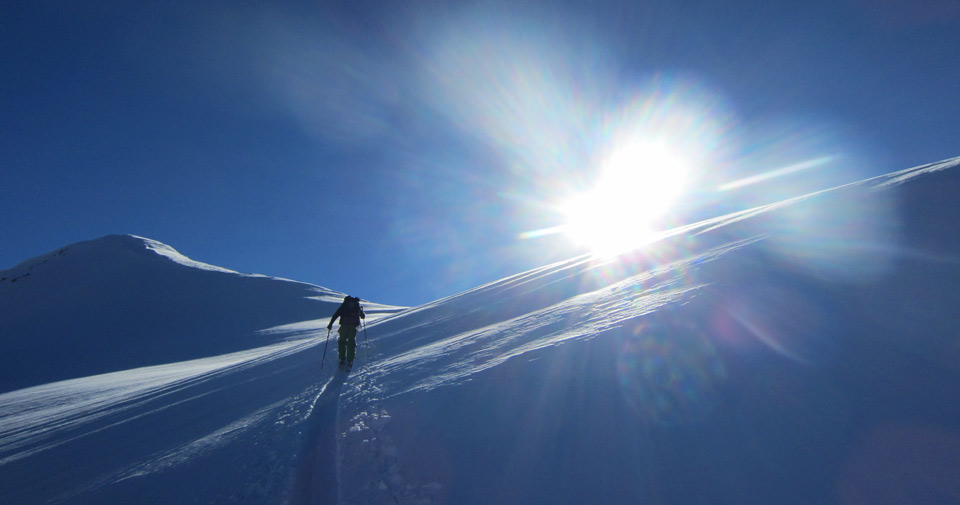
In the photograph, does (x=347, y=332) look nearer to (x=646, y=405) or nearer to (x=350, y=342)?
(x=350, y=342)

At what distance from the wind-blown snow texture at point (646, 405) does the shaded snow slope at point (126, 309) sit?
99.0 ft

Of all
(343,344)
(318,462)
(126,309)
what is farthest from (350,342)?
(126,309)

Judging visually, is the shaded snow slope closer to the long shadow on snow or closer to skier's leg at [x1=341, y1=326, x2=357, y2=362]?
skier's leg at [x1=341, y1=326, x2=357, y2=362]

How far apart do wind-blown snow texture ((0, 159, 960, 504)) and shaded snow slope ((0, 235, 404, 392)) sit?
3018cm

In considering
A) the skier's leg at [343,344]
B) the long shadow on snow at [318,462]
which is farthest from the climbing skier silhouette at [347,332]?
the long shadow on snow at [318,462]

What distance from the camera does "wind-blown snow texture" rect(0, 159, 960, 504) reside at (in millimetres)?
3588

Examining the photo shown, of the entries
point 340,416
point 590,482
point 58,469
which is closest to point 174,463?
point 340,416

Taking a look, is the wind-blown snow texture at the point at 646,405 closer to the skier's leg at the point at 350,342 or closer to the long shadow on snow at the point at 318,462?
the long shadow on snow at the point at 318,462

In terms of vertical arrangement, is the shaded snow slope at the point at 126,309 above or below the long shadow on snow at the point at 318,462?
above

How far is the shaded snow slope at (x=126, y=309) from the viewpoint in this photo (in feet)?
123

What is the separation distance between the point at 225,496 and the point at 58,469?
4829 mm

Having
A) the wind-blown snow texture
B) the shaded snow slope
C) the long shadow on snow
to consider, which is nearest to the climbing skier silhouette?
the wind-blown snow texture

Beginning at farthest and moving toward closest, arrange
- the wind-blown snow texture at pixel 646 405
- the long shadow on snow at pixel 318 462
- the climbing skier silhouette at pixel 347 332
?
the climbing skier silhouette at pixel 347 332 < the long shadow on snow at pixel 318 462 < the wind-blown snow texture at pixel 646 405

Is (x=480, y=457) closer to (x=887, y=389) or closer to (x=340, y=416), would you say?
(x=340, y=416)
